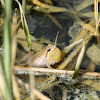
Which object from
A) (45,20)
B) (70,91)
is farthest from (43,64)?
(45,20)

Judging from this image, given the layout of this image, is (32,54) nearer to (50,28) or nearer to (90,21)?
(50,28)

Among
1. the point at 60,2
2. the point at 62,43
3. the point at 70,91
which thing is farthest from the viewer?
the point at 60,2

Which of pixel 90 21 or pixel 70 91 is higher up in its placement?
pixel 90 21

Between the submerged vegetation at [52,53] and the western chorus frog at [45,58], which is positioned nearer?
the submerged vegetation at [52,53]

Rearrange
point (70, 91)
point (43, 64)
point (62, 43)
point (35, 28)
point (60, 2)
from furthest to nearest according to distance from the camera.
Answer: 1. point (60, 2)
2. point (35, 28)
3. point (62, 43)
4. point (43, 64)
5. point (70, 91)

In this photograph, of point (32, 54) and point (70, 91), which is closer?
point (70, 91)

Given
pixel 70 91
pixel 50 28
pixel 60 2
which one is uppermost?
pixel 60 2

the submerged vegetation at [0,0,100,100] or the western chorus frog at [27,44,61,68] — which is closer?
the submerged vegetation at [0,0,100,100]
